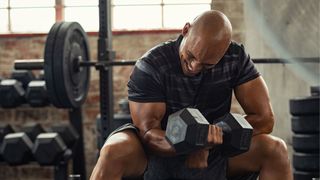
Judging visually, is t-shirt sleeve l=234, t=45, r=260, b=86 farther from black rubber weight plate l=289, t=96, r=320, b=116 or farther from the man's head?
black rubber weight plate l=289, t=96, r=320, b=116

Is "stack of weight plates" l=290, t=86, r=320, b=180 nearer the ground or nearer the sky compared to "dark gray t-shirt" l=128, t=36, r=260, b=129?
nearer the ground

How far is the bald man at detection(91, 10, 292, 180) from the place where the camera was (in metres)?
1.43

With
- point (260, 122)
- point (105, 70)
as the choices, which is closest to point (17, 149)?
point (105, 70)

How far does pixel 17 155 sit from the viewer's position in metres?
3.43

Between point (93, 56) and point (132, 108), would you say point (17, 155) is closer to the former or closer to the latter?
point (93, 56)

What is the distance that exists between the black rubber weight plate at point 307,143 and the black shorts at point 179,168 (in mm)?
1477

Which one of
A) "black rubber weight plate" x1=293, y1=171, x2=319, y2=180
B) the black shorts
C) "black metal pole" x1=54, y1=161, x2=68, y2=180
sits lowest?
"black metal pole" x1=54, y1=161, x2=68, y2=180

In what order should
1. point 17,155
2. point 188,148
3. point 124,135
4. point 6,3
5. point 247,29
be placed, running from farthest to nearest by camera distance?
point 6,3 < point 247,29 < point 17,155 < point 124,135 < point 188,148

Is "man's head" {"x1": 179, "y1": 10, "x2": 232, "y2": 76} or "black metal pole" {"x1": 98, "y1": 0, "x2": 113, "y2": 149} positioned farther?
"black metal pole" {"x1": 98, "y1": 0, "x2": 113, "y2": 149}

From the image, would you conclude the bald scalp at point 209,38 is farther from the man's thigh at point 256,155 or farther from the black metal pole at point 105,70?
the black metal pole at point 105,70

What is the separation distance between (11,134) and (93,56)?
817mm

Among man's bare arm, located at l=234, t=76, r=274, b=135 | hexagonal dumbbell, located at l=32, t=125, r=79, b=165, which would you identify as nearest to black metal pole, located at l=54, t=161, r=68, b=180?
hexagonal dumbbell, located at l=32, t=125, r=79, b=165

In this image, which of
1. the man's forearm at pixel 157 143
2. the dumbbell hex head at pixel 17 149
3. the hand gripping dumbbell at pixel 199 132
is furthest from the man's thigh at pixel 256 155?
the dumbbell hex head at pixel 17 149

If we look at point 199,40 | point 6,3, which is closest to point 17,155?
point 6,3
